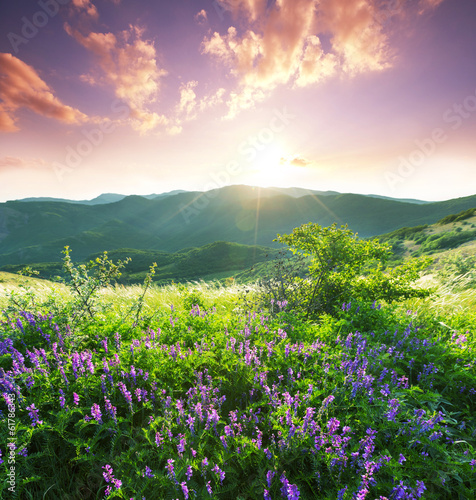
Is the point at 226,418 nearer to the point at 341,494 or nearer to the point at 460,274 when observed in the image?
the point at 341,494

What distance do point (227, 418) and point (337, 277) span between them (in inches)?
191

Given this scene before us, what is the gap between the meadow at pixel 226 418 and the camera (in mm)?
2085

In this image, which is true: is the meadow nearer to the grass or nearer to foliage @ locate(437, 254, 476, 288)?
the grass

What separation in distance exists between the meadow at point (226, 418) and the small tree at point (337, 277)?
203 cm

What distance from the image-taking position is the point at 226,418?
291 cm

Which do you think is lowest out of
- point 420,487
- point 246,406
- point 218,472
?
point 246,406

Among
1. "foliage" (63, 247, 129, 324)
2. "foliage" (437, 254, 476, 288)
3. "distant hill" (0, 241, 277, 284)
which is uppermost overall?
"foliage" (63, 247, 129, 324)

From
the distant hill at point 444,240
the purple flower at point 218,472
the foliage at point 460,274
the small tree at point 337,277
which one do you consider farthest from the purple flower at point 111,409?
the distant hill at point 444,240

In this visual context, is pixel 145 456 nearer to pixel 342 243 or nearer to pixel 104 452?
pixel 104 452

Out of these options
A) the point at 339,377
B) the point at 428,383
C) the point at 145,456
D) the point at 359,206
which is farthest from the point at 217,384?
the point at 359,206

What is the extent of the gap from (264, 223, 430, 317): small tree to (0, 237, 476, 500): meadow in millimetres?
2028

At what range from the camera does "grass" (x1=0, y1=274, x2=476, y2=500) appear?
209 cm

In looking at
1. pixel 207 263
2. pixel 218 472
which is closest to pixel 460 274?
pixel 218 472

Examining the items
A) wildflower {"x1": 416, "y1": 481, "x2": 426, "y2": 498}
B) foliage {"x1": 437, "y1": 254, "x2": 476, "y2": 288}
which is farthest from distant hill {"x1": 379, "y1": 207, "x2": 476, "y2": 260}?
wildflower {"x1": 416, "y1": 481, "x2": 426, "y2": 498}
